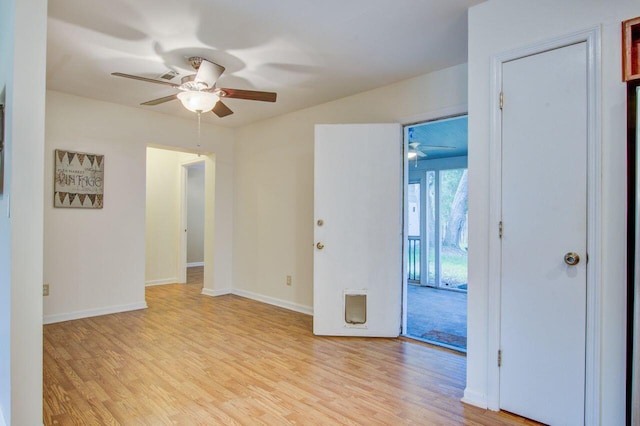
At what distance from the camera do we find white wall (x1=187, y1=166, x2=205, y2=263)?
26.2 ft

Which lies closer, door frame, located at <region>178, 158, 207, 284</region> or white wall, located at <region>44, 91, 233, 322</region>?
white wall, located at <region>44, 91, 233, 322</region>

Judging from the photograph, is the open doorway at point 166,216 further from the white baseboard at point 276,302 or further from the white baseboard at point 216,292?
the white baseboard at point 276,302

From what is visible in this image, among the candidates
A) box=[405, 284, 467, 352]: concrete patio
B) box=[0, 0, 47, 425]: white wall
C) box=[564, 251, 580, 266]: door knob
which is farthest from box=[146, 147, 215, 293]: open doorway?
box=[564, 251, 580, 266]: door knob

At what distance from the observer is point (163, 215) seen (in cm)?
619

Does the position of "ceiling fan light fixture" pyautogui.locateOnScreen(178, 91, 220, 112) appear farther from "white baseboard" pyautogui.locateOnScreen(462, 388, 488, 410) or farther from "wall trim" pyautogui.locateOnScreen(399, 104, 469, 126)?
"white baseboard" pyautogui.locateOnScreen(462, 388, 488, 410)

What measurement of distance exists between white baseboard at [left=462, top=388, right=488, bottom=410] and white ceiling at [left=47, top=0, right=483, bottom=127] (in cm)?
238

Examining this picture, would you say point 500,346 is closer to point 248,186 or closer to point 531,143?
point 531,143

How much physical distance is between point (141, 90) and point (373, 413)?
3696 millimetres

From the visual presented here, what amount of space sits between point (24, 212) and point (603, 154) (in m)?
2.80

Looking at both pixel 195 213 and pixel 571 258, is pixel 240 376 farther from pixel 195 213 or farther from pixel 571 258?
pixel 195 213

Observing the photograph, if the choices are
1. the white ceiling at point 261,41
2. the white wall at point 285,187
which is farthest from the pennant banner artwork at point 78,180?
the white wall at point 285,187

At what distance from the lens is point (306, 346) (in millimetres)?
3215

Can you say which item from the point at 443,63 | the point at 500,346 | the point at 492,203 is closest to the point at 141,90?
the point at 443,63

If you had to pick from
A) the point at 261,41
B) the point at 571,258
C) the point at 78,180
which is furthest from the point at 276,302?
the point at 571,258
